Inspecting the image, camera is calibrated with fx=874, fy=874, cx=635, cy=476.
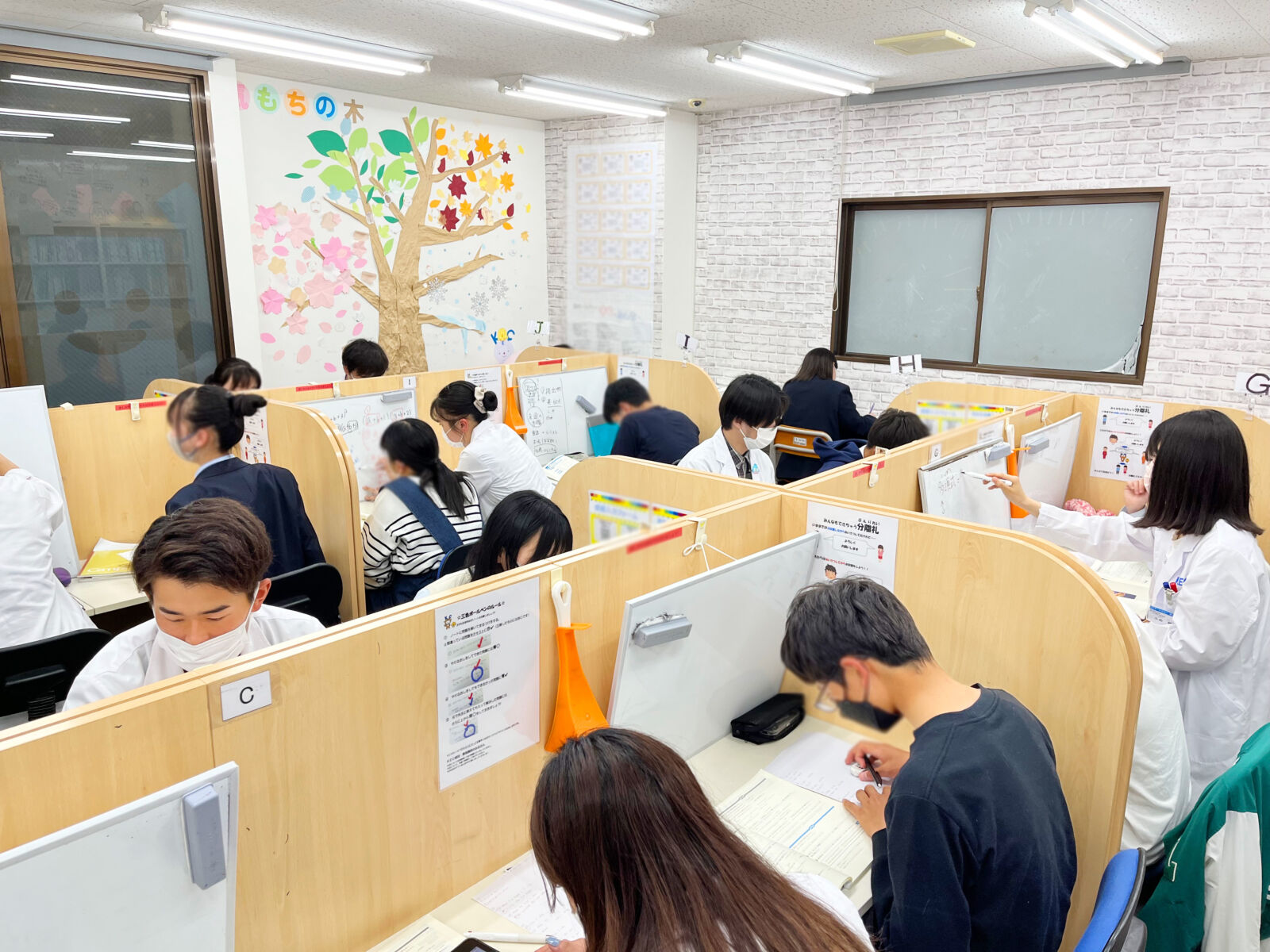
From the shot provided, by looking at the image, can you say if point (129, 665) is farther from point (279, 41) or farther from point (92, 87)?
point (92, 87)

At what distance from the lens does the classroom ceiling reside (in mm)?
3744

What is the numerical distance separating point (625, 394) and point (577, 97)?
6.66ft

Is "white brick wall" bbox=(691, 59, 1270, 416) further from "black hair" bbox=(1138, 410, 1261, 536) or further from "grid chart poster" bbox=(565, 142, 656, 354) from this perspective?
"black hair" bbox=(1138, 410, 1261, 536)

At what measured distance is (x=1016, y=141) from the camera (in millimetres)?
5125

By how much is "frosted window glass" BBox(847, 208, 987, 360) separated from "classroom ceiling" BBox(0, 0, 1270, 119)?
2.87ft

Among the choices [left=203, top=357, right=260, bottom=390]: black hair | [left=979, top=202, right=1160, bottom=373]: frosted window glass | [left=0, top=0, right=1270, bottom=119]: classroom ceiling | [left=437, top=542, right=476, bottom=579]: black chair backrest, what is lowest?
[left=437, top=542, right=476, bottom=579]: black chair backrest

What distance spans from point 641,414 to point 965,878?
9.63 ft

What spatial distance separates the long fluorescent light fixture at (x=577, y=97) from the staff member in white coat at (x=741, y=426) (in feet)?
9.66

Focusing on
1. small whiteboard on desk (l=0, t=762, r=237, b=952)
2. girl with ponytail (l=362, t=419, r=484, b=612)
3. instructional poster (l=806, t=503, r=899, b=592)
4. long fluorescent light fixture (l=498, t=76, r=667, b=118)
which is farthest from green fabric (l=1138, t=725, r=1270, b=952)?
long fluorescent light fixture (l=498, t=76, r=667, b=118)

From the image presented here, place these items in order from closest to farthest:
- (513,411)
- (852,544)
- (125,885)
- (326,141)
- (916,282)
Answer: (125,885) → (852,544) → (513,411) → (326,141) → (916,282)

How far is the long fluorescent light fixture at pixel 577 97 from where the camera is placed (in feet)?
17.1

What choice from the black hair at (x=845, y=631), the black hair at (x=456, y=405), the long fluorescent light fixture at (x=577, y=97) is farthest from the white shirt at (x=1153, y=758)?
the long fluorescent light fixture at (x=577, y=97)

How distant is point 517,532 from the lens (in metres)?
2.06

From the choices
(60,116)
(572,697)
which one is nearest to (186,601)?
(572,697)
